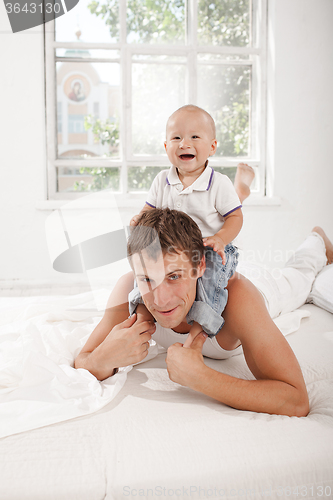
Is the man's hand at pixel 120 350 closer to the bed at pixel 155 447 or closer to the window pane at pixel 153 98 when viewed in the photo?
the bed at pixel 155 447

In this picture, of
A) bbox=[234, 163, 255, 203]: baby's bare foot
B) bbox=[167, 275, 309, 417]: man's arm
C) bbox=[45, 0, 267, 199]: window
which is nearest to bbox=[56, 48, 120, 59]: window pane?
bbox=[45, 0, 267, 199]: window

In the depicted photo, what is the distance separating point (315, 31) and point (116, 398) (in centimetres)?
353

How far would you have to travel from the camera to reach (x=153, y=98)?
3.41 metres

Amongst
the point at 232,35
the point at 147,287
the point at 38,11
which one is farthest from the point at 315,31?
the point at 147,287

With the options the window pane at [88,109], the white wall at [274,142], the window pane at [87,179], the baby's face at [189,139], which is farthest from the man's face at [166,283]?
the window pane at [88,109]

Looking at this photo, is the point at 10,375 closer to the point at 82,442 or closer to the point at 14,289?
the point at 82,442

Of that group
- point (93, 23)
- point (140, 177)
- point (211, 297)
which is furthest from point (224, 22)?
point (211, 297)

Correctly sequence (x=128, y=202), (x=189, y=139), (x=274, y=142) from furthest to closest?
(x=274, y=142) → (x=128, y=202) → (x=189, y=139)

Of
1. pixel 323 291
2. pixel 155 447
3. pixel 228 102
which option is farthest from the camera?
pixel 228 102

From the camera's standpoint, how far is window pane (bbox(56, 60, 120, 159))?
10.9 ft

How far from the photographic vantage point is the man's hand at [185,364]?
0.96 meters

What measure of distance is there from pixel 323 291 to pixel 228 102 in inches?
91.0

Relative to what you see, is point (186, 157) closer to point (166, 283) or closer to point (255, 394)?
point (166, 283)

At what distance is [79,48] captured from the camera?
324 cm
